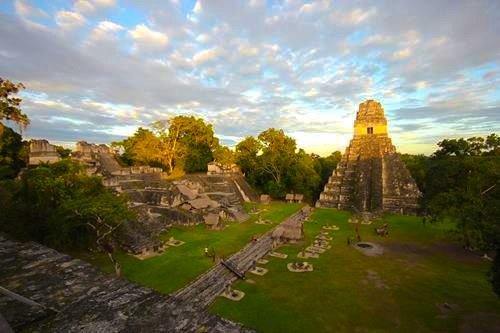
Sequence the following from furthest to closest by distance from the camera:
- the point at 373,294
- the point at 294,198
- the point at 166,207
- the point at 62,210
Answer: the point at 294,198 → the point at 166,207 → the point at 62,210 → the point at 373,294

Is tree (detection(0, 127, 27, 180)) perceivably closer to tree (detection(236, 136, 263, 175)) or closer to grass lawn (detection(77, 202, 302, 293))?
grass lawn (detection(77, 202, 302, 293))

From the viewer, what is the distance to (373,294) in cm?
1659

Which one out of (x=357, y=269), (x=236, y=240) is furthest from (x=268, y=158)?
(x=357, y=269)

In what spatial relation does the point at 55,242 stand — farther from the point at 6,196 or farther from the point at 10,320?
the point at 10,320

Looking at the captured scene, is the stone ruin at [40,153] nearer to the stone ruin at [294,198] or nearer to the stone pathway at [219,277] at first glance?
the stone pathway at [219,277]

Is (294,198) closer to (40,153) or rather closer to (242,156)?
(242,156)

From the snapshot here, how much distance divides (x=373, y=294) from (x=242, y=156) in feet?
137

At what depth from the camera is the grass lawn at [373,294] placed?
1390 cm

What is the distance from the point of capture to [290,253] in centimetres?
2338

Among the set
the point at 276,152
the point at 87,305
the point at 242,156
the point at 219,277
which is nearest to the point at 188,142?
the point at 242,156

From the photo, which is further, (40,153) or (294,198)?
(294,198)

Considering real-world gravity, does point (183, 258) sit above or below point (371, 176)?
below

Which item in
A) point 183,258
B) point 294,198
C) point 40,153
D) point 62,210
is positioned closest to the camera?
point 62,210

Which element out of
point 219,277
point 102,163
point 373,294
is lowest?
point 373,294
